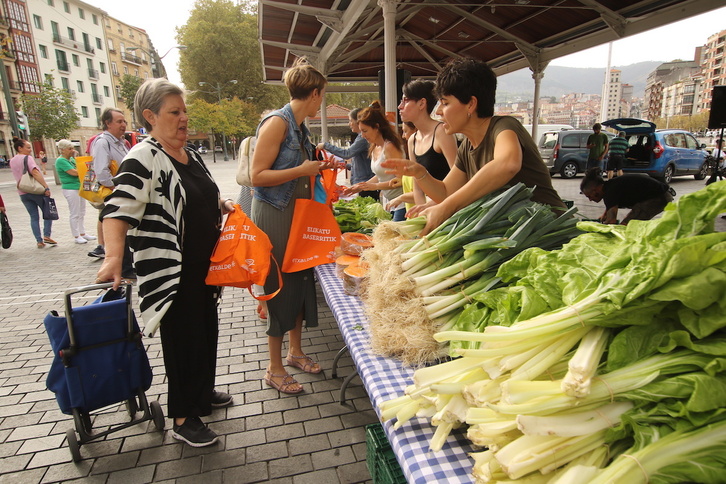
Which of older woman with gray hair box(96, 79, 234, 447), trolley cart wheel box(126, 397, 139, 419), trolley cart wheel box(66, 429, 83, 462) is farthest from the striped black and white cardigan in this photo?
trolley cart wheel box(66, 429, 83, 462)

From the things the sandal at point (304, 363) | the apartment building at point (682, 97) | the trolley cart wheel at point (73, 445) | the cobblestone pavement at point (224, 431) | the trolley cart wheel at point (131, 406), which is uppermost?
the apartment building at point (682, 97)

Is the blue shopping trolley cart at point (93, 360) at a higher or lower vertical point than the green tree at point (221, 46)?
lower

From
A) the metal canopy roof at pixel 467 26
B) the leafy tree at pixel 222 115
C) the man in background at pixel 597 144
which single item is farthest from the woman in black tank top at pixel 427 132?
the leafy tree at pixel 222 115

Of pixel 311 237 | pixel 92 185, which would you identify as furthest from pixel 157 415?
pixel 92 185

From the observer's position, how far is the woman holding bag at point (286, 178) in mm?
2562

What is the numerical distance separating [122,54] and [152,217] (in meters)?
79.6

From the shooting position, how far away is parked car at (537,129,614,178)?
57.2 feet

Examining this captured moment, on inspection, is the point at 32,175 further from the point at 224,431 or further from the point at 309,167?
the point at 309,167

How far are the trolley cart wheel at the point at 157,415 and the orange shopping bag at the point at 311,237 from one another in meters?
1.27

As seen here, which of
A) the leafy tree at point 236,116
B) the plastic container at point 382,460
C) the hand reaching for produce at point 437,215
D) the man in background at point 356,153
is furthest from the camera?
the leafy tree at point 236,116

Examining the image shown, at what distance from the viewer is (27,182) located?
24.7ft

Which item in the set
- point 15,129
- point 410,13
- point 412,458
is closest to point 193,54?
point 15,129

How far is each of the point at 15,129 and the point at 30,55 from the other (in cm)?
4479

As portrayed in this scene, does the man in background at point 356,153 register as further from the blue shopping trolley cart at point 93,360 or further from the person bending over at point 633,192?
the blue shopping trolley cart at point 93,360
